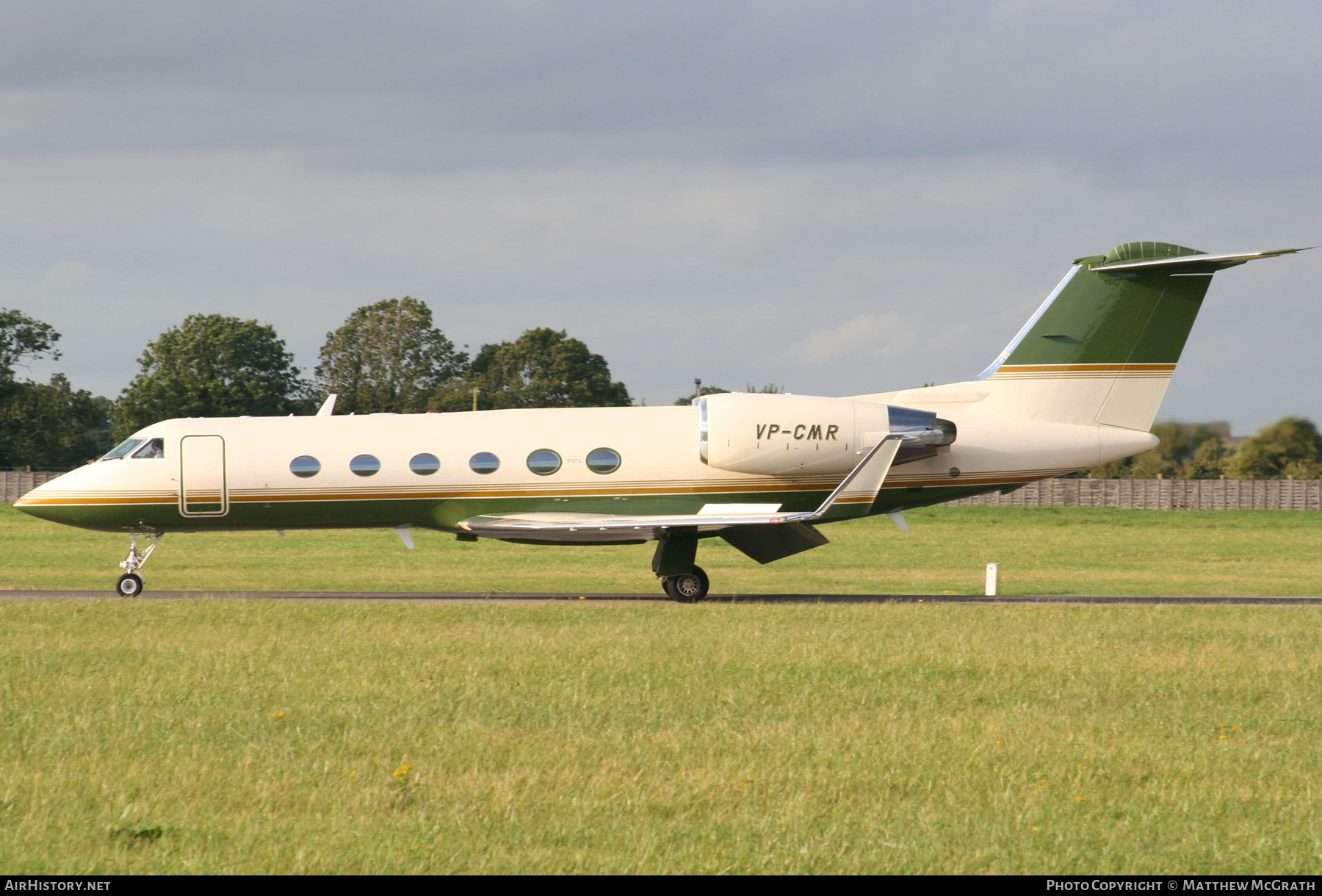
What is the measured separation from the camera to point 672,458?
22281 mm

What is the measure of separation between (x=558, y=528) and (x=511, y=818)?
44.3ft

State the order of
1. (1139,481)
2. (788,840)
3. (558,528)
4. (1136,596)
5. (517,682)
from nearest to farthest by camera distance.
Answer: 1. (788,840)
2. (517,682)
3. (558,528)
4. (1136,596)
5. (1139,481)

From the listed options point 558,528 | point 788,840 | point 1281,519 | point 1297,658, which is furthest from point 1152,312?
point 1281,519

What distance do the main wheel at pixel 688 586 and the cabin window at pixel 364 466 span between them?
543 cm

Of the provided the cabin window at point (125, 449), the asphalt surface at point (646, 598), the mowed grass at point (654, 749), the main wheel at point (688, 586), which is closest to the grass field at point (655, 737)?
the mowed grass at point (654, 749)

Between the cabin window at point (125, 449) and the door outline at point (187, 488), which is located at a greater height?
the cabin window at point (125, 449)

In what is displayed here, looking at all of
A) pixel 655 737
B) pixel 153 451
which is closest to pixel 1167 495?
pixel 153 451

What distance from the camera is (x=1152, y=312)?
23.2m

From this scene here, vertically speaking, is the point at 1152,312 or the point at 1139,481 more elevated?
the point at 1152,312

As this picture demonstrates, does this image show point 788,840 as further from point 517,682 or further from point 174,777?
point 517,682

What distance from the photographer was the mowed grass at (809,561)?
2831 cm

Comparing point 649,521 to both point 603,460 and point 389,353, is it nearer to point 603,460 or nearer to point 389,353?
point 603,460

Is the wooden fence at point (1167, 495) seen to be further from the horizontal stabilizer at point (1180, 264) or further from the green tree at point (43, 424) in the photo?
the horizontal stabilizer at point (1180, 264)

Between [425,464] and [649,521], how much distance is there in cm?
408
